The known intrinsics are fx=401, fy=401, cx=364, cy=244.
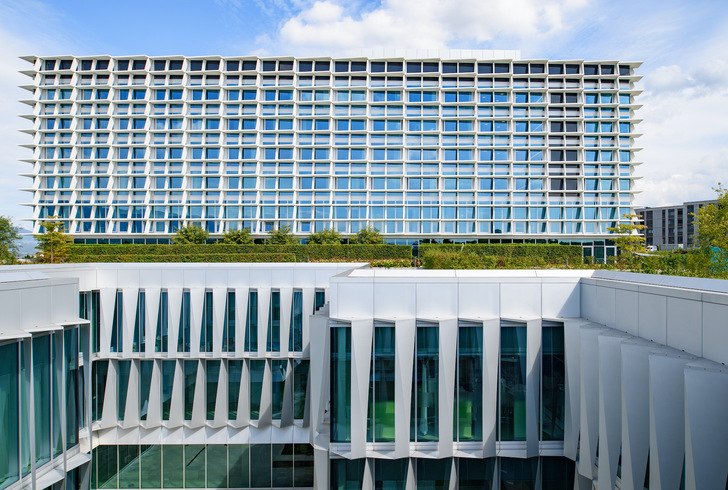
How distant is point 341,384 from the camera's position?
1041 centimetres

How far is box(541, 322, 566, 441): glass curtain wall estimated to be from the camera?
1034 cm

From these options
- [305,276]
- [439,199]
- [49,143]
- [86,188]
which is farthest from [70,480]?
[49,143]

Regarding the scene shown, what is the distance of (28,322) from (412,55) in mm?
47454

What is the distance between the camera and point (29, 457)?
9.23m

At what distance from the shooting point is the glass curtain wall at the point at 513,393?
34.1 ft

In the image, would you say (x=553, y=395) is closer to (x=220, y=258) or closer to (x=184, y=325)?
(x=184, y=325)

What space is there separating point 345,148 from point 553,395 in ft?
136

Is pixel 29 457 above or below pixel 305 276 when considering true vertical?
below

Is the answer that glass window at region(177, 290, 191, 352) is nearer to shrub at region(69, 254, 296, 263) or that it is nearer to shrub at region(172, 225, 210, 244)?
shrub at region(69, 254, 296, 263)

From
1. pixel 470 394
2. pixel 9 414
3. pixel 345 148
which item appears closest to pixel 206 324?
pixel 9 414

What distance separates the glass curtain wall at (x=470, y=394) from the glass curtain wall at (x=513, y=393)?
21.4 inches

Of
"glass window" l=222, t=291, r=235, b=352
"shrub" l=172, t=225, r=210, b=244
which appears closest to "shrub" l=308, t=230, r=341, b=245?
"shrub" l=172, t=225, r=210, b=244

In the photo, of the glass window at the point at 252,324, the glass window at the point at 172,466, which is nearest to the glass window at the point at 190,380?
the glass window at the point at 172,466

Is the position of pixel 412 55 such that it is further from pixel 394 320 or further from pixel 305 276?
pixel 394 320
